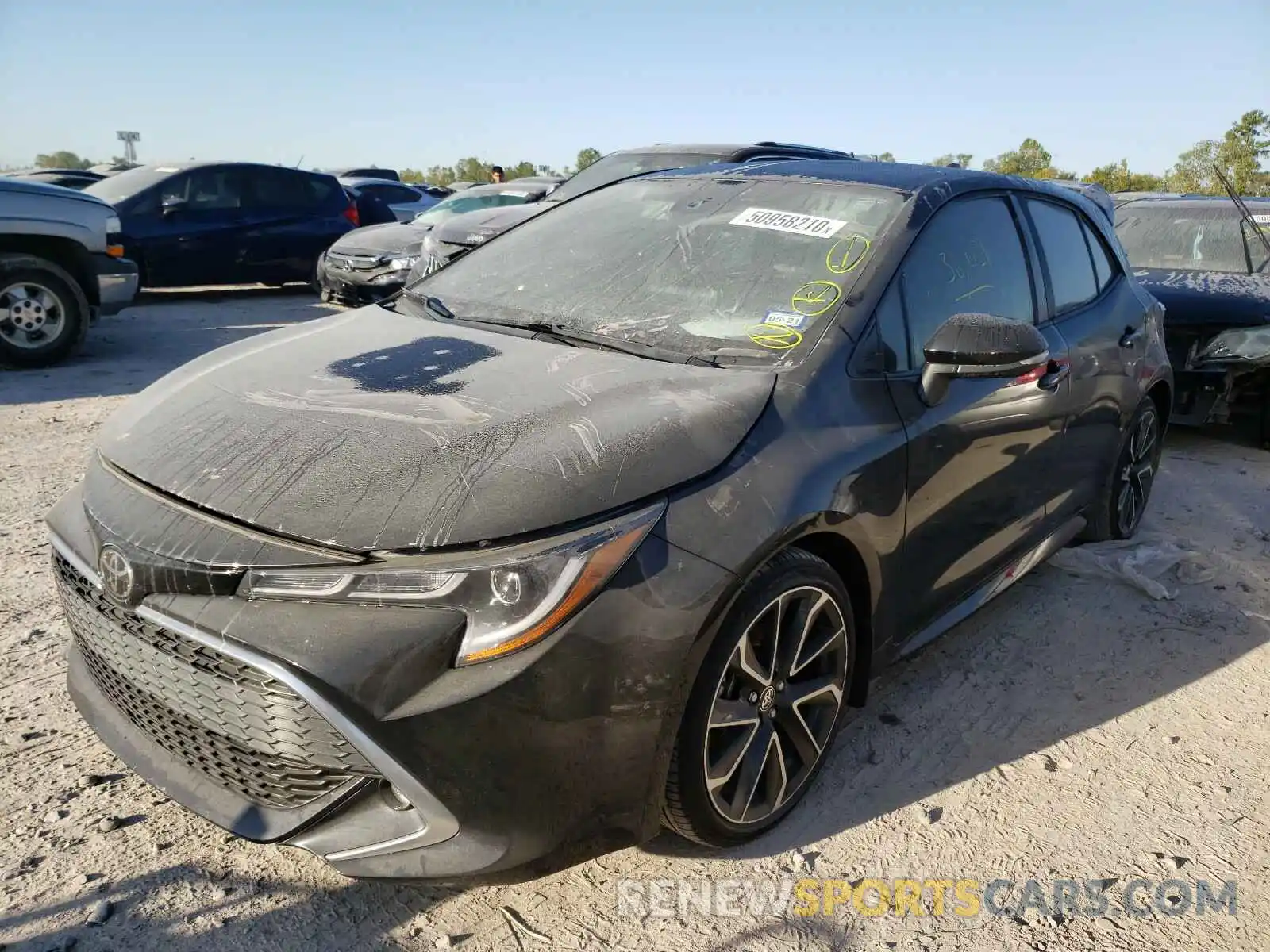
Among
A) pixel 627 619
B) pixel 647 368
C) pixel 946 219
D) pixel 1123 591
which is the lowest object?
pixel 1123 591

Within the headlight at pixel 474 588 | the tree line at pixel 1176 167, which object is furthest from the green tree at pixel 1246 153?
the headlight at pixel 474 588

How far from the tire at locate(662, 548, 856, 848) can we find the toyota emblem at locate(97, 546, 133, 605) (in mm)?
1191

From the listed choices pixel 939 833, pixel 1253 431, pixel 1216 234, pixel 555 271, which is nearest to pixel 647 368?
pixel 555 271

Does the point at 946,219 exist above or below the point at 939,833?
above

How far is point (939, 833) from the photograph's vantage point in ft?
8.28

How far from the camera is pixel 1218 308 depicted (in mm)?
6082

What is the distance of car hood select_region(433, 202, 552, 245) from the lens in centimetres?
866

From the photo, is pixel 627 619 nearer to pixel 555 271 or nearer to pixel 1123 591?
pixel 555 271

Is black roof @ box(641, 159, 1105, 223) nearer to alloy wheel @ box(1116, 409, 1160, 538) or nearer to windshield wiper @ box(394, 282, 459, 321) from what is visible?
windshield wiper @ box(394, 282, 459, 321)

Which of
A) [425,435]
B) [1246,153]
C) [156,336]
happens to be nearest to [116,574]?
[425,435]

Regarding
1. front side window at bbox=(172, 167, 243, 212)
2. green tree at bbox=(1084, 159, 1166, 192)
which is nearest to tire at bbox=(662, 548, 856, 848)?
front side window at bbox=(172, 167, 243, 212)

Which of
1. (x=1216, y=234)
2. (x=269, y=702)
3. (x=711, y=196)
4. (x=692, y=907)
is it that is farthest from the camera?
(x=1216, y=234)

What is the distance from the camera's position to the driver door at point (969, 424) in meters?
2.75

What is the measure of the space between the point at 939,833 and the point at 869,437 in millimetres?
1057
